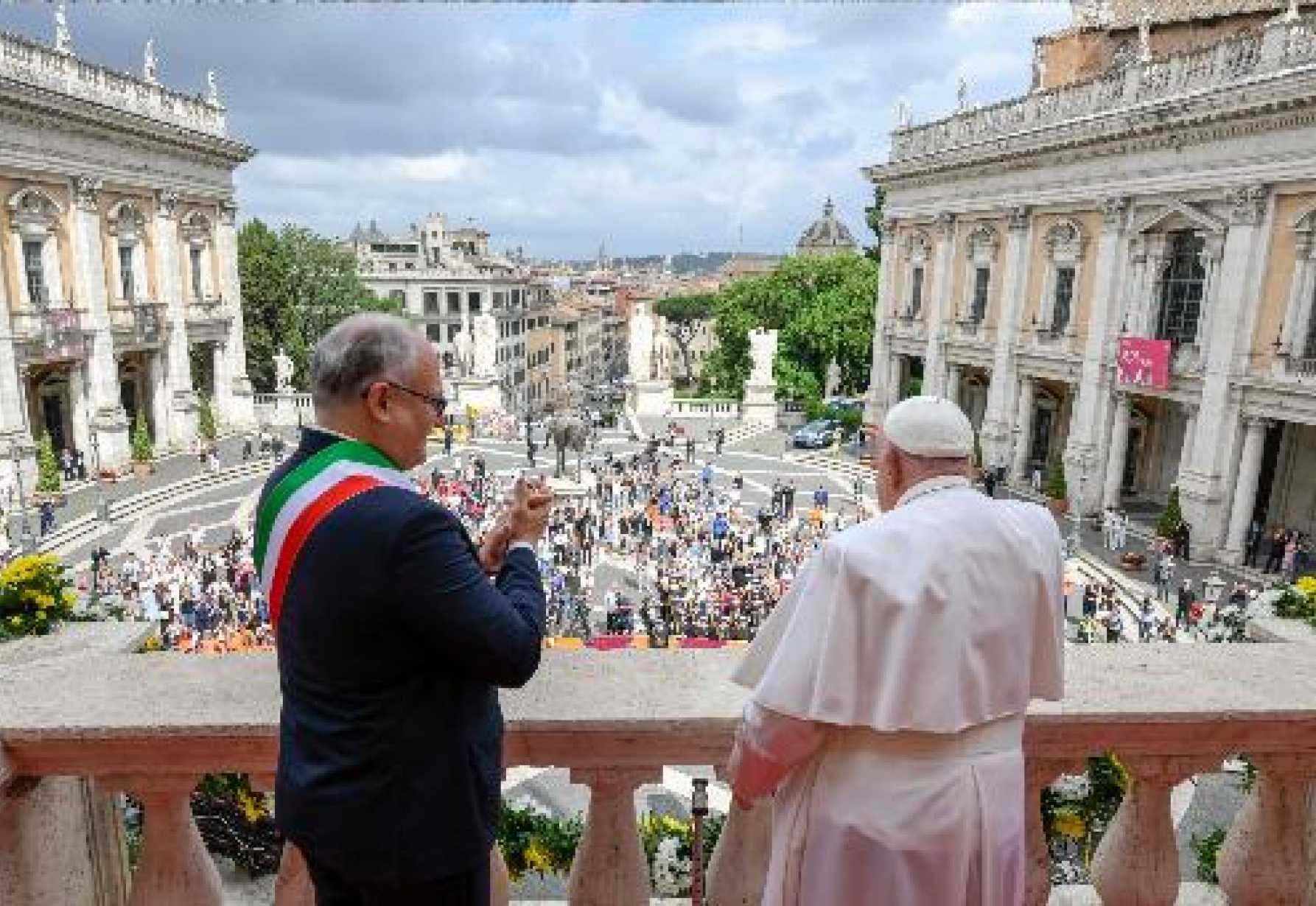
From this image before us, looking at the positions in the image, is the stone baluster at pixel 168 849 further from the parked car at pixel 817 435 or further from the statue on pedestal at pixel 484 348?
the statue on pedestal at pixel 484 348

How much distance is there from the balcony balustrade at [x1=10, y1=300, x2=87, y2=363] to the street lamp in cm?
316

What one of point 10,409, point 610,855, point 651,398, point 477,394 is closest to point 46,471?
point 10,409

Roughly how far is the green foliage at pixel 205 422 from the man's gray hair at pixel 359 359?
116ft

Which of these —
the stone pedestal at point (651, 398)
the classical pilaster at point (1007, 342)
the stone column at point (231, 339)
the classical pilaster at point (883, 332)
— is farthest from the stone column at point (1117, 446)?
the stone column at point (231, 339)

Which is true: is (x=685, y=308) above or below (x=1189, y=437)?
above

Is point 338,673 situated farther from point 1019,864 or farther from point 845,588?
point 1019,864

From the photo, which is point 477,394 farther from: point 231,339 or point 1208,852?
point 1208,852

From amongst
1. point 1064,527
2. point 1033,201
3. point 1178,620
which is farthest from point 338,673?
point 1033,201

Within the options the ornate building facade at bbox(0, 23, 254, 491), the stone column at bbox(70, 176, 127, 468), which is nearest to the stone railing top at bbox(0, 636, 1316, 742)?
the ornate building facade at bbox(0, 23, 254, 491)

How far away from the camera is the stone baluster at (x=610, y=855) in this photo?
8.08 feet

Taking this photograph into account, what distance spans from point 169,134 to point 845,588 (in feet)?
123

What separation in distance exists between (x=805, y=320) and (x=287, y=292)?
1008 inches

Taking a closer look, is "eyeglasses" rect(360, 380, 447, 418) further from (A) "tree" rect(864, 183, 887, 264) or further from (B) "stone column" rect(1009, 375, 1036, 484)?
(A) "tree" rect(864, 183, 887, 264)

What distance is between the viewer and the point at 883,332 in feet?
124
